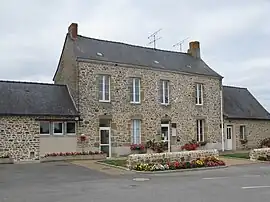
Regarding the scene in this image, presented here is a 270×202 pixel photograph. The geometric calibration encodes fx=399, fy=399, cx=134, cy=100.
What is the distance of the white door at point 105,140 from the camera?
24.9 metres

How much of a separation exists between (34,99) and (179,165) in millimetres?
10198

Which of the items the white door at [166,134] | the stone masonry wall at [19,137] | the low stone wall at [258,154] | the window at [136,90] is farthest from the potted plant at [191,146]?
the stone masonry wall at [19,137]

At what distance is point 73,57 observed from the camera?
24.7 m

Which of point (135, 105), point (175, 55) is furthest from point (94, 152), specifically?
point (175, 55)

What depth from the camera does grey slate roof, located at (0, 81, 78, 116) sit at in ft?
72.8

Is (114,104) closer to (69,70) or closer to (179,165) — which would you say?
(69,70)

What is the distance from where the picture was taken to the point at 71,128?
77.6ft

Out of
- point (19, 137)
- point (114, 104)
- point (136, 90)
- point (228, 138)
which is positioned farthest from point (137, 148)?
point (228, 138)

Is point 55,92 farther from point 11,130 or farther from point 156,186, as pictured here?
point 156,186

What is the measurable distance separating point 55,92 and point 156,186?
14.2 metres

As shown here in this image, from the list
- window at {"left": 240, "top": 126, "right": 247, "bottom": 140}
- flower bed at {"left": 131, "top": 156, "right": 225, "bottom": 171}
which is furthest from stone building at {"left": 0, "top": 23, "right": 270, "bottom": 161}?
flower bed at {"left": 131, "top": 156, "right": 225, "bottom": 171}

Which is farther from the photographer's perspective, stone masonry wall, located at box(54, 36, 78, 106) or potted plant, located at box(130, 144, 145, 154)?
potted plant, located at box(130, 144, 145, 154)

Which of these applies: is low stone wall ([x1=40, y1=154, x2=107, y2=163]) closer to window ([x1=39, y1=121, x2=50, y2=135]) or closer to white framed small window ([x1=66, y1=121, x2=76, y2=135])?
window ([x1=39, y1=121, x2=50, y2=135])

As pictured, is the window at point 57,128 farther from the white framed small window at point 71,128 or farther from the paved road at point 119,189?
the paved road at point 119,189
